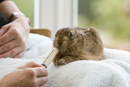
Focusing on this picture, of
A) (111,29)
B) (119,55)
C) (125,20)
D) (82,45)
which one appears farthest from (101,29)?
(82,45)

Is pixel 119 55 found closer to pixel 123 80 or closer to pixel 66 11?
pixel 123 80

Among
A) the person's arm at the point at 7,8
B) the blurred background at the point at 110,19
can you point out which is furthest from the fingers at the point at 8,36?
the blurred background at the point at 110,19

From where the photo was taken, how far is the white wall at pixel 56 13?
173 cm

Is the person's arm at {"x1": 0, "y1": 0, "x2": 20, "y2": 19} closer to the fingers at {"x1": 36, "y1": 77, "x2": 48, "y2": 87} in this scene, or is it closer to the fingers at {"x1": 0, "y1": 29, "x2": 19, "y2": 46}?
the fingers at {"x1": 0, "y1": 29, "x2": 19, "y2": 46}

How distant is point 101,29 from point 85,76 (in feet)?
3.61

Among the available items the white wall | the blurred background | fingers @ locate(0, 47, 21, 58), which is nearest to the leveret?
fingers @ locate(0, 47, 21, 58)

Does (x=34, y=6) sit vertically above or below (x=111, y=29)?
above

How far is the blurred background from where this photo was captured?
1513mm

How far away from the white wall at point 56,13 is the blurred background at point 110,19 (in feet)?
0.22

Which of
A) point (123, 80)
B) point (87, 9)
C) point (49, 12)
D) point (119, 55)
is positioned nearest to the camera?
point (123, 80)

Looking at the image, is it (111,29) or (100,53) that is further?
(111,29)

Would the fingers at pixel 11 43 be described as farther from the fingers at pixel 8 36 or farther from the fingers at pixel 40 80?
the fingers at pixel 40 80

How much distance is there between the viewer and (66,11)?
1.73 metres

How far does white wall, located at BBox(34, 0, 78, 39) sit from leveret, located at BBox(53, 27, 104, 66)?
101 cm
